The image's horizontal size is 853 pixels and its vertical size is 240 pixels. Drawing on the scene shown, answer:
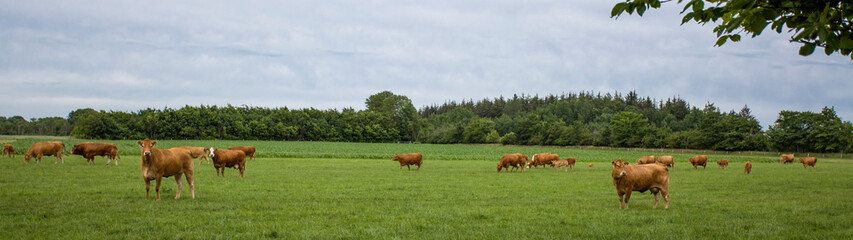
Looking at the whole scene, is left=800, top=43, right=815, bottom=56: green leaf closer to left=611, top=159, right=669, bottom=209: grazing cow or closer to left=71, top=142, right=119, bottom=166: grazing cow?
left=611, top=159, right=669, bottom=209: grazing cow

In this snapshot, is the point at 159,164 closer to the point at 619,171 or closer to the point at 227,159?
the point at 227,159

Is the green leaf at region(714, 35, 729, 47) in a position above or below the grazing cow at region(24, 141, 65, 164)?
above

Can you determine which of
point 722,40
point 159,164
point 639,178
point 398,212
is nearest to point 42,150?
point 159,164

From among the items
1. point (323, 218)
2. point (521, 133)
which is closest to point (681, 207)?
point (323, 218)

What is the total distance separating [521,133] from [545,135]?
1065 cm

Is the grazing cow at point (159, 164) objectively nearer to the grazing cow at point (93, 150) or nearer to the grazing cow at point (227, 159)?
the grazing cow at point (227, 159)

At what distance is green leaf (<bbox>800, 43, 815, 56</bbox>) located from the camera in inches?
172

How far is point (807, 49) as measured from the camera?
4.39m

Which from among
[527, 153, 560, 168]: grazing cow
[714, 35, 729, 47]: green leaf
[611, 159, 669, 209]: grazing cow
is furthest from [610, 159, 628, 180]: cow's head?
[527, 153, 560, 168]: grazing cow

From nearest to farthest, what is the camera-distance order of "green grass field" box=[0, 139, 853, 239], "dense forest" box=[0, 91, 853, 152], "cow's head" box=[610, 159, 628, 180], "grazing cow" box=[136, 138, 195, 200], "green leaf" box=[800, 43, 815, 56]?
"green leaf" box=[800, 43, 815, 56], "green grass field" box=[0, 139, 853, 239], "cow's head" box=[610, 159, 628, 180], "grazing cow" box=[136, 138, 195, 200], "dense forest" box=[0, 91, 853, 152]

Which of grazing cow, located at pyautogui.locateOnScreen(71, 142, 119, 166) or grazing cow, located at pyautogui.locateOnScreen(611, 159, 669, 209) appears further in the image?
grazing cow, located at pyautogui.locateOnScreen(71, 142, 119, 166)

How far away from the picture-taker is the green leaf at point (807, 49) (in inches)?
172

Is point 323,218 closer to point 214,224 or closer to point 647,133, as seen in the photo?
point 214,224

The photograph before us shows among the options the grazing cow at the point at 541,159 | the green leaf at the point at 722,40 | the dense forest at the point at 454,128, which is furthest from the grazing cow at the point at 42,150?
the dense forest at the point at 454,128
